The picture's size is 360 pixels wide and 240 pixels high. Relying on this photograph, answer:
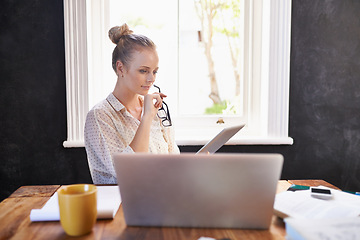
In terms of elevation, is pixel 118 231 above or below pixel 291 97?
below

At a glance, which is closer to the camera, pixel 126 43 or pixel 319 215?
pixel 319 215

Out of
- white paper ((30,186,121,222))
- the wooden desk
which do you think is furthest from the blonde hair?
the wooden desk

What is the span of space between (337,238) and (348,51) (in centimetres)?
205

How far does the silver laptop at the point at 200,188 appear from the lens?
2.19 ft

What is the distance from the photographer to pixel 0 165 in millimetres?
2146

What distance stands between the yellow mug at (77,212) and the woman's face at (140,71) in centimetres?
104

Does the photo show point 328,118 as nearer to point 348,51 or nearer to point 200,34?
point 348,51

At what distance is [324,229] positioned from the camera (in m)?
0.63

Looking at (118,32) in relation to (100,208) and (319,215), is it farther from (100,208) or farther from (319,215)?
(319,215)

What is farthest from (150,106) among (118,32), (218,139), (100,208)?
(100,208)

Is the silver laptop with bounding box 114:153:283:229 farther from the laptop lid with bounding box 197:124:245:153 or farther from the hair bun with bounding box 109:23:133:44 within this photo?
the hair bun with bounding box 109:23:133:44

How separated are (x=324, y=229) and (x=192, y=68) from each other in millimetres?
1931

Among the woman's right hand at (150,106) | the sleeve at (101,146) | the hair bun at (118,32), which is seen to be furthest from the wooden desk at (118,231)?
the hair bun at (118,32)

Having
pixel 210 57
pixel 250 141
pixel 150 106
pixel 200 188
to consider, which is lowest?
pixel 250 141
